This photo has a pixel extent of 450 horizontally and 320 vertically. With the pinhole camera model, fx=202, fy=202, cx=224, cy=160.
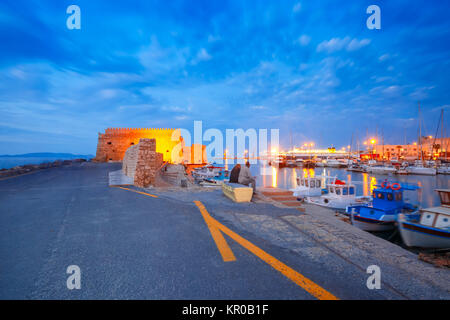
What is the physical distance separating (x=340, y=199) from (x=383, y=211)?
562cm

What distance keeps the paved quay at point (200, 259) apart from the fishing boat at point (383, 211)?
11757mm

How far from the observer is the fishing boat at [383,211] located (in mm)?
Result: 14273

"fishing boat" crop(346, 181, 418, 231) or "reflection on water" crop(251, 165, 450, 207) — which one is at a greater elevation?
"fishing boat" crop(346, 181, 418, 231)

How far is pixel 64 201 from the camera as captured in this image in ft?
27.7

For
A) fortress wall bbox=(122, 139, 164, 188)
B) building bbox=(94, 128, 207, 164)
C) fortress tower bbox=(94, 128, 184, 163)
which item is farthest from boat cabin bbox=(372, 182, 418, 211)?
fortress tower bbox=(94, 128, 184, 163)

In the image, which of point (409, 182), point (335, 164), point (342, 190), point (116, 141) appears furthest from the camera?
point (335, 164)

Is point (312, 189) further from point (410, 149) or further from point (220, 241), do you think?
point (410, 149)

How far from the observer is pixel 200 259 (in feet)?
11.8

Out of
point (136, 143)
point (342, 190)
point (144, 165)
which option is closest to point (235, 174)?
point (144, 165)

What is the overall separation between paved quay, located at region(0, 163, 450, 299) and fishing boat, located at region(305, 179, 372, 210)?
16647 mm

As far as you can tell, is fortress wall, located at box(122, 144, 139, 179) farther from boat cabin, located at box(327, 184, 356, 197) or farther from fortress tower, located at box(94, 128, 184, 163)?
fortress tower, located at box(94, 128, 184, 163)

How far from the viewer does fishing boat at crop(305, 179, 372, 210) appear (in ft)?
65.7
